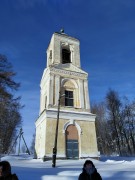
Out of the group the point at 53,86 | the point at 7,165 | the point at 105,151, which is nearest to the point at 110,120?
the point at 105,151

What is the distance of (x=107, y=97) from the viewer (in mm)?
39250

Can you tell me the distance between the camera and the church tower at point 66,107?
21297 millimetres

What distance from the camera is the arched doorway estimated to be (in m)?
21.3

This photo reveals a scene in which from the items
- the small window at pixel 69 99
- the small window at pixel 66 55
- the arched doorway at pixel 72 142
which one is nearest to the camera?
the arched doorway at pixel 72 142

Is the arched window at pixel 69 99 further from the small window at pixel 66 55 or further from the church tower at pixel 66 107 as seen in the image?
the small window at pixel 66 55

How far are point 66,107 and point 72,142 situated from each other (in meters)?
4.11

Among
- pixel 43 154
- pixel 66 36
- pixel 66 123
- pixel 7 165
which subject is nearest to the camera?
pixel 7 165

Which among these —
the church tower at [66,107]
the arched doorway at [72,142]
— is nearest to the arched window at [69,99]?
the church tower at [66,107]

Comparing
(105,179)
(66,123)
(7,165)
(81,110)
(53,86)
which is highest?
(53,86)

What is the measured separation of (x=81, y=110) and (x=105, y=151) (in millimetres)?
20619

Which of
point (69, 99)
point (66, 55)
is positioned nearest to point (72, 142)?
point (69, 99)

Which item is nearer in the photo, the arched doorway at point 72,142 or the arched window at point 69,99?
the arched doorway at point 72,142

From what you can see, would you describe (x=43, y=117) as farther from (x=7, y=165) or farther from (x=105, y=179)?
(x=7, y=165)

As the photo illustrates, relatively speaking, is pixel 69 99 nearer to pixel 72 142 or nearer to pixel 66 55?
pixel 72 142
